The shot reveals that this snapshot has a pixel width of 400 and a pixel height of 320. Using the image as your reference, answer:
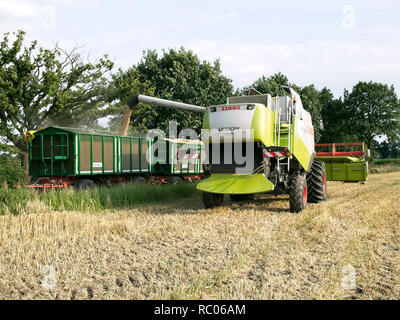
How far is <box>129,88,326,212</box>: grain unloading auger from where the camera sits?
825 cm

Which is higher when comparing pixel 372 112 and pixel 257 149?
pixel 372 112

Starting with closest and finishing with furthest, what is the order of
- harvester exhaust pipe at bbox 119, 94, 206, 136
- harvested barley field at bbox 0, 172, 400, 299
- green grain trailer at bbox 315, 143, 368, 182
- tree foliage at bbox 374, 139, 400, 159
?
harvested barley field at bbox 0, 172, 400, 299
green grain trailer at bbox 315, 143, 368, 182
harvester exhaust pipe at bbox 119, 94, 206, 136
tree foliage at bbox 374, 139, 400, 159

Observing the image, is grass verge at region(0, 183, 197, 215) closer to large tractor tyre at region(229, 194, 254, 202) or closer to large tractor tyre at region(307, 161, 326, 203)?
large tractor tyre at region(229, 194, 254, 202)

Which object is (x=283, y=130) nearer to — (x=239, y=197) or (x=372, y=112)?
(x=239, y=197)

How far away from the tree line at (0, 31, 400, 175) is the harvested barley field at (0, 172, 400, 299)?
1050 centimetres

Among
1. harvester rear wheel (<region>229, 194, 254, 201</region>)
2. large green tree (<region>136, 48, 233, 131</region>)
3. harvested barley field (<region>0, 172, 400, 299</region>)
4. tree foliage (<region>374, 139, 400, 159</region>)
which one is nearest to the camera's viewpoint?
harvested barley field (<region>0, 172, 400, 299</region>)

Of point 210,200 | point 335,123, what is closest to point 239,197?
point 210,200

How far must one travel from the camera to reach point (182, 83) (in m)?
27.4

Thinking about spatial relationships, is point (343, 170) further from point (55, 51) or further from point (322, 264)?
point (55, 51)

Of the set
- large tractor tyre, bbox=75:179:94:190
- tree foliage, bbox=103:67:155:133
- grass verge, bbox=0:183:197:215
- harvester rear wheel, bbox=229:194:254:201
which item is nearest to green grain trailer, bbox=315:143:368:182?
harvester rear wheel, bbox=229:194:254:201

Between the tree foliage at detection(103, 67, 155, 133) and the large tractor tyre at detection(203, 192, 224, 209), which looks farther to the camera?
the tree foliage at detection(103, 67, 155, 133)

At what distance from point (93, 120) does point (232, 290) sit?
61.5 ft

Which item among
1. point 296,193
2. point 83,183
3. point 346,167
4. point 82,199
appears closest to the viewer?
point 296,193

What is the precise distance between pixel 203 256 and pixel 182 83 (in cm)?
2347
